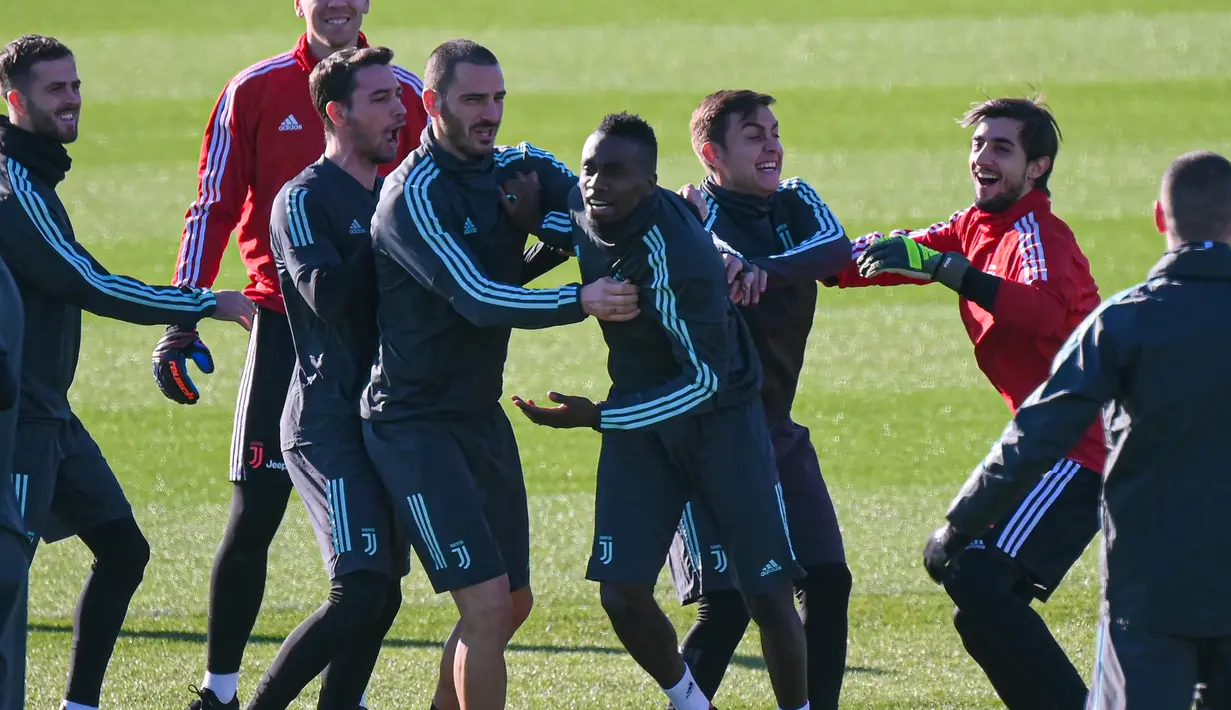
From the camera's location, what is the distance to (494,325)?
4.77 metres

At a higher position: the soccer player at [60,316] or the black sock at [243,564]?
the soccer player at [60,316]

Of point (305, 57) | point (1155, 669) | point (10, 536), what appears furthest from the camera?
point (305, 57)

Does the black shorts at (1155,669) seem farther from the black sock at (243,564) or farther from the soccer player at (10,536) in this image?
the black sock at (243,564)

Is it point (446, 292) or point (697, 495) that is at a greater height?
point (446, 292)

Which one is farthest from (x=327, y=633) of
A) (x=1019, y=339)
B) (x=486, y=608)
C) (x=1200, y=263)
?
(x=1200, y=263)

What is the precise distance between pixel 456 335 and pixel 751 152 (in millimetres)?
1080

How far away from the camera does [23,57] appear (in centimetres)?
520

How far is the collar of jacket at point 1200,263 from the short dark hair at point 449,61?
6.52 feet

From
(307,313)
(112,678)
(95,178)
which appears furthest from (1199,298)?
(95,178)

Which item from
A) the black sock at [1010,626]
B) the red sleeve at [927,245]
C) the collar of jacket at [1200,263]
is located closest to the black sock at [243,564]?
the red sleeve at [927,245]

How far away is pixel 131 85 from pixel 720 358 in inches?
434

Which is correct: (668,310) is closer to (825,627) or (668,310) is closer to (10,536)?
(825,627)

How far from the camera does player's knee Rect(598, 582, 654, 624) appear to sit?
4.82m

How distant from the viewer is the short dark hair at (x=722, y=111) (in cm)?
523
